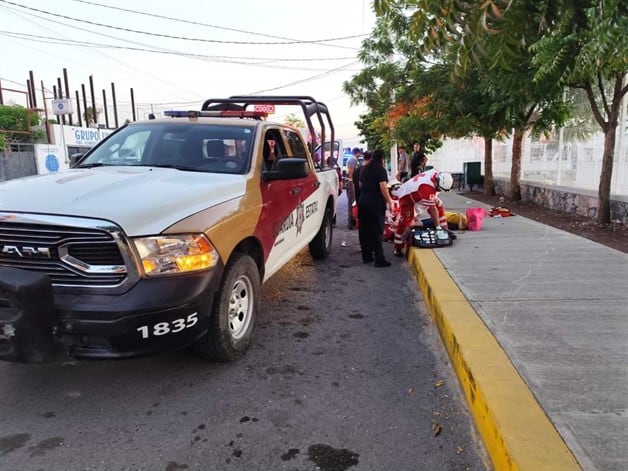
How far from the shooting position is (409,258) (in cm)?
735

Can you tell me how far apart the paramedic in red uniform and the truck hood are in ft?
12.9

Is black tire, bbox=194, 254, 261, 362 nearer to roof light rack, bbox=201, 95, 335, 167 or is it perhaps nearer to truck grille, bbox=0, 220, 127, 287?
truck grille, bbox=0, 220, 127, 287

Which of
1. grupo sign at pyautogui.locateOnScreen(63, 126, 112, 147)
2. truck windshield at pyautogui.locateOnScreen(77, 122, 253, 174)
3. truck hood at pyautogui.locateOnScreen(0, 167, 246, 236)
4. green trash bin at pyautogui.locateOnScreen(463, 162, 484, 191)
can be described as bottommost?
green trash bin at pyautogui.locateOnScreen(463, 162, 484, 191)

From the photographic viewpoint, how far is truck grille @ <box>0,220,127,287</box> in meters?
2.91

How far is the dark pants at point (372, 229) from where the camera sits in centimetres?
691

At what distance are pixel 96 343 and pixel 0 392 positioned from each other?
3.62 feet

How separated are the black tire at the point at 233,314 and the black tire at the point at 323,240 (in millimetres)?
3181

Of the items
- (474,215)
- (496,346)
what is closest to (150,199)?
(496,346)

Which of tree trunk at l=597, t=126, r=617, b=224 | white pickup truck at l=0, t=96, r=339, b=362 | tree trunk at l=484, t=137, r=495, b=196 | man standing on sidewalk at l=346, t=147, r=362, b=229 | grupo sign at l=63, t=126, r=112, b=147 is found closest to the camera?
white pickup truck at l=0, t=96, r=339, b=362

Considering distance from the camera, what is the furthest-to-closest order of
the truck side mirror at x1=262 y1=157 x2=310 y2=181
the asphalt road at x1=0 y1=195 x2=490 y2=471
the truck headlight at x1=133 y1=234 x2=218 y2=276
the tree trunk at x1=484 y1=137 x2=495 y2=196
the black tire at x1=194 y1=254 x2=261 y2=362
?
1. the tree trunk at x1=484 y1=137 x2=495 y2=196
2. the truck side mirror at x1=262 y1=157 x2=310 y2=181
3. the black tire at x1=194 y1=254 x2=261 y2=362
4. the truck headlight at x1=133 y1=234 x2=218 y2=276
5. the asphalt road at x1=0 y1=195 x2=490 y2=471

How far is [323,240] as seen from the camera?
24.3 feet

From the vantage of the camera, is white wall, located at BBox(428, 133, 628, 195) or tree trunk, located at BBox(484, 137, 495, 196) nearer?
white wall, located at BBox(428, 133, 628, 195)

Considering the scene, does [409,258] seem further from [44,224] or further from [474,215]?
[44,224]

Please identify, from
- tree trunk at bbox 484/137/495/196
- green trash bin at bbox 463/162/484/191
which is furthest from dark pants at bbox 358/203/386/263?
green trash bin at bbox 463/162/484/191
